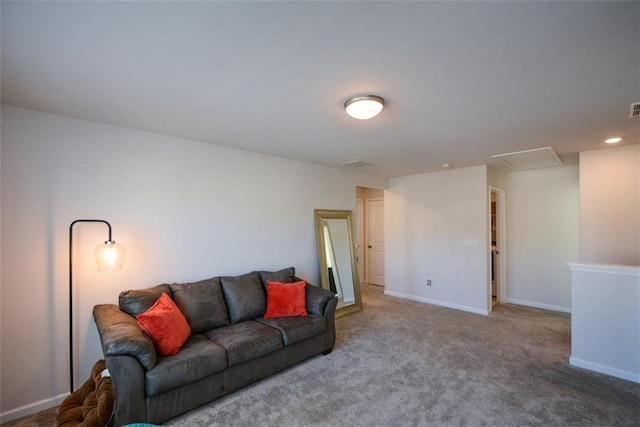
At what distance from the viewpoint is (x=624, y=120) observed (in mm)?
2732

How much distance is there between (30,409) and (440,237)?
5627mm

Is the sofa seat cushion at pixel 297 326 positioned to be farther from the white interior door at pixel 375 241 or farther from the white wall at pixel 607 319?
the white interior door at pixel 375 241

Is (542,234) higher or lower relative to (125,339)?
higher

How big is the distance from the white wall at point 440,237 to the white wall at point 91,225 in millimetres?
3110

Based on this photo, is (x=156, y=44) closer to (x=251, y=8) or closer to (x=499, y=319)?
(x=251, y=8)

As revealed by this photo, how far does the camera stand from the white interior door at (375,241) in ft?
23.0

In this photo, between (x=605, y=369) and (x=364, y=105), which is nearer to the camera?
(x=364, y=105)

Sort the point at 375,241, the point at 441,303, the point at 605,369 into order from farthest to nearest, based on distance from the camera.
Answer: the point at 375,241 < the point at 441,303 < the point at 605,369

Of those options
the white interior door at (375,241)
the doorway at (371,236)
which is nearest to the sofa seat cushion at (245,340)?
the doorway at (371,236)

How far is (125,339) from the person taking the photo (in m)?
2.05

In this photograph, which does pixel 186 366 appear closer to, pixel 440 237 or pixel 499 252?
pixel 440 237

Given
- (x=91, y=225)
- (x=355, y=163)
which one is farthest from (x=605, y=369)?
(x=91, y=225)

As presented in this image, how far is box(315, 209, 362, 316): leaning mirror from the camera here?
15.4 ft

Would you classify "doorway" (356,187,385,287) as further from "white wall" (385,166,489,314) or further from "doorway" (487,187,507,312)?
"doorway" (487,187,507,312)
